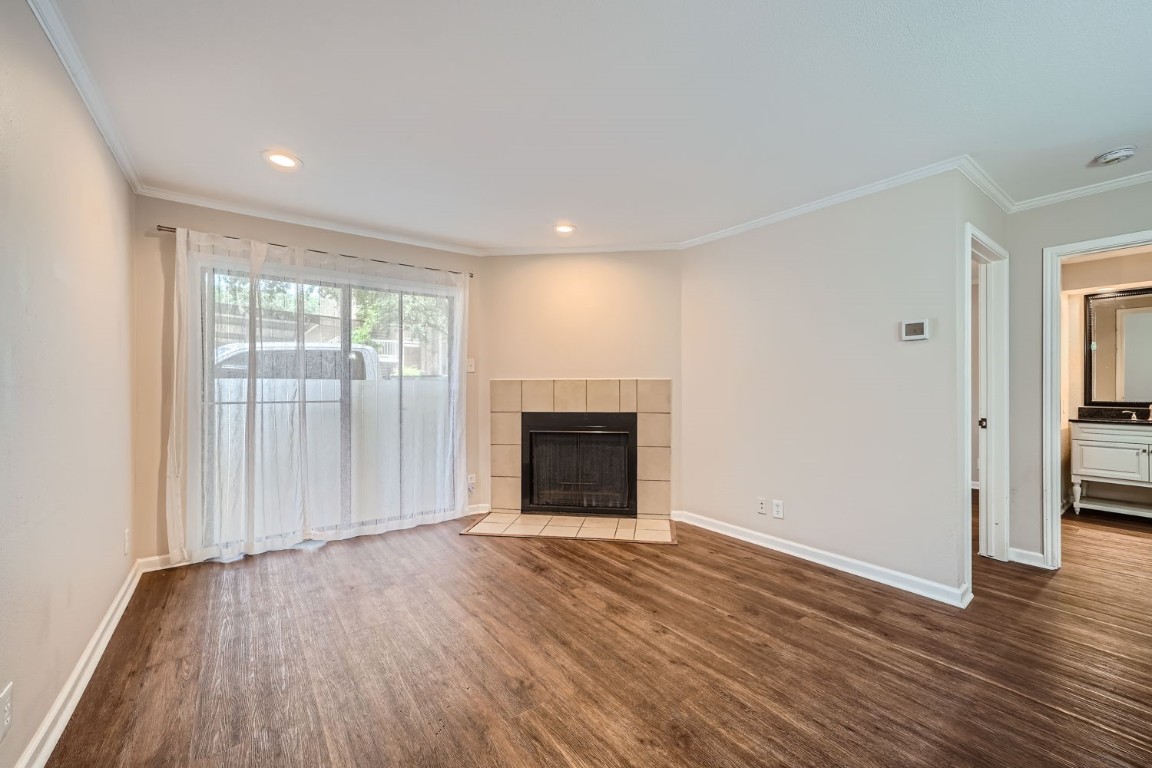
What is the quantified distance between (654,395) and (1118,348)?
4.14m

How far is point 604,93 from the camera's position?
1.87 meters

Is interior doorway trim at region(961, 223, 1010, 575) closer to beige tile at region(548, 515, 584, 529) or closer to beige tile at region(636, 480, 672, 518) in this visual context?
beige tile at region(636, 480, 672, 518)

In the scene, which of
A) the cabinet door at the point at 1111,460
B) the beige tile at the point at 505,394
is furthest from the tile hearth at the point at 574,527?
the cabinet door at the point at 1111,460

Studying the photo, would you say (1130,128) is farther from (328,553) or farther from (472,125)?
(328,553)

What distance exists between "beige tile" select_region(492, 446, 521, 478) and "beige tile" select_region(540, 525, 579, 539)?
0.63 meters

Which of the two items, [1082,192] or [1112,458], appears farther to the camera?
[1112,458]

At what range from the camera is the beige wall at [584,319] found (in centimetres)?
395

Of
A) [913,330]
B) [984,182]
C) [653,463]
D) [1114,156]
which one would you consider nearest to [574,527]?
[653,463]

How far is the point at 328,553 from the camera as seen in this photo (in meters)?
3.15

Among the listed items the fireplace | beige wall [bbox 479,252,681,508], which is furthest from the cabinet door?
the fireplace

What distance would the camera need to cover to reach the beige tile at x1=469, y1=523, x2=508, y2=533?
11.8 ft

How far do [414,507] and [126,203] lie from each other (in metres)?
2.69

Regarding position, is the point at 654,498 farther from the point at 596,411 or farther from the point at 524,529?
the point at 524,529

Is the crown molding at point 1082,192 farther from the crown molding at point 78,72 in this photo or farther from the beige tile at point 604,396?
the crown molding at point 78,72
